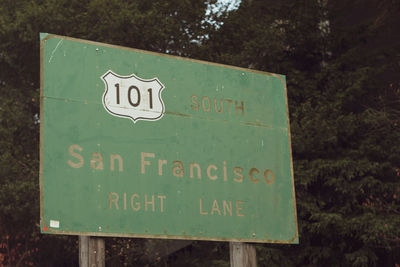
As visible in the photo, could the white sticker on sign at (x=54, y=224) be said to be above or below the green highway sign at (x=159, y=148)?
below

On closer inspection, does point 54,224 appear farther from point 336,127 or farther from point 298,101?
point 298,101

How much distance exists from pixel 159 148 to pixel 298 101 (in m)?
10.6

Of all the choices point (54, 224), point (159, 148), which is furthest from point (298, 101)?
point (54, 224)

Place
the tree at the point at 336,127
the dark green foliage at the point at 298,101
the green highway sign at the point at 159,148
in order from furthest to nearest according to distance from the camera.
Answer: the dark green foliage at the point at 298,101 → the tree at the point at 336,127 → the green highway sign at the point at 159,148

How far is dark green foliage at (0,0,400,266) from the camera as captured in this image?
47.2 feet

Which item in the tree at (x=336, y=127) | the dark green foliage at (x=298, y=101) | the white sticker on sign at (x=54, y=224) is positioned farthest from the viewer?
the dark green foliage at (x=298, y=101)

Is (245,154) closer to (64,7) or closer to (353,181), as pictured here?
(353,181)

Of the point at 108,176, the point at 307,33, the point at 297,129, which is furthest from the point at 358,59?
the point at 108,176

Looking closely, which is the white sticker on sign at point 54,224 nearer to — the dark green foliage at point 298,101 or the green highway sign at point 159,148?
the green highway sign at point 159,148

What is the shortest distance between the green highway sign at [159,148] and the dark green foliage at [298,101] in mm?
6947

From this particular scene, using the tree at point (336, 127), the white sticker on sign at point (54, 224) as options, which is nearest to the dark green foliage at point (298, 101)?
the tree at point (336, 127)

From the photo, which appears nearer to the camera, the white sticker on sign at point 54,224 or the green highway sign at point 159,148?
the white sticker on sign at point 54,224

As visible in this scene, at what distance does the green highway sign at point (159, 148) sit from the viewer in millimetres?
5668

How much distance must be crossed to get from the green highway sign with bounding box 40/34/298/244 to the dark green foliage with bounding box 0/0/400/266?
273 inches
